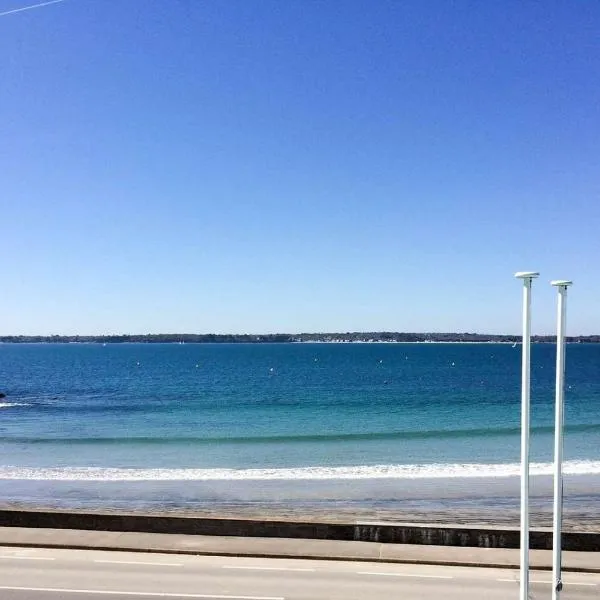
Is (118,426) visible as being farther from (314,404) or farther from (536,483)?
(536,483)

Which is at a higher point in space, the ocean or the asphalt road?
the ocean

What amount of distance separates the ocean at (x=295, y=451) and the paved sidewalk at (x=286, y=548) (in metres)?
5.53

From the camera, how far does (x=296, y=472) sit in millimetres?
27891

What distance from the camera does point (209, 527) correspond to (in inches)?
604

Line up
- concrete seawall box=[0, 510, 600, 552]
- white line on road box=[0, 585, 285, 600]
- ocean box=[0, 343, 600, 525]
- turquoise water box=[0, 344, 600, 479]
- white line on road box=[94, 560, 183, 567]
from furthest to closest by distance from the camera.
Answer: turquoise water box=[0, 344, 600, 479], ocean box=[0, 343, 600, 525], concrete seawall box=[0, 510, 600, 552], white line on road box=[94, 560, 183, 567], white line on road box=[0, 585, 285, 600]

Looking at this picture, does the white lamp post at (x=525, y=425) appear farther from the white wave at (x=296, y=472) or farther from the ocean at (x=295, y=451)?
the white wave at (x=296, y=472)

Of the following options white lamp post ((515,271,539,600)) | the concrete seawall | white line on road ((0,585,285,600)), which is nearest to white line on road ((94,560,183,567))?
white line on road ((0,585,285,600))

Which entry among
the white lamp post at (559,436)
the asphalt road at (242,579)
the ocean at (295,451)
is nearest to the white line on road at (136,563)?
the asphalt road at (242,579)

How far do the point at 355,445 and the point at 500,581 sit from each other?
22.7 metres

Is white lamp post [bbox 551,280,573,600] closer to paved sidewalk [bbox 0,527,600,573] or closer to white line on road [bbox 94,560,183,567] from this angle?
paved sidewalk [bbox 0,527,600,573]

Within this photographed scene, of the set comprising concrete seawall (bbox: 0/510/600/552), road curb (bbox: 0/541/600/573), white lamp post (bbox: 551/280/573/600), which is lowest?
road curb (bbox: 0/541/600/573)

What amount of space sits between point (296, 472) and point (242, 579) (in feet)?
50.3

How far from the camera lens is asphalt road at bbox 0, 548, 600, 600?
11859 mm

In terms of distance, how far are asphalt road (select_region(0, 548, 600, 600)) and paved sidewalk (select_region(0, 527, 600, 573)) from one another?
24 cm
